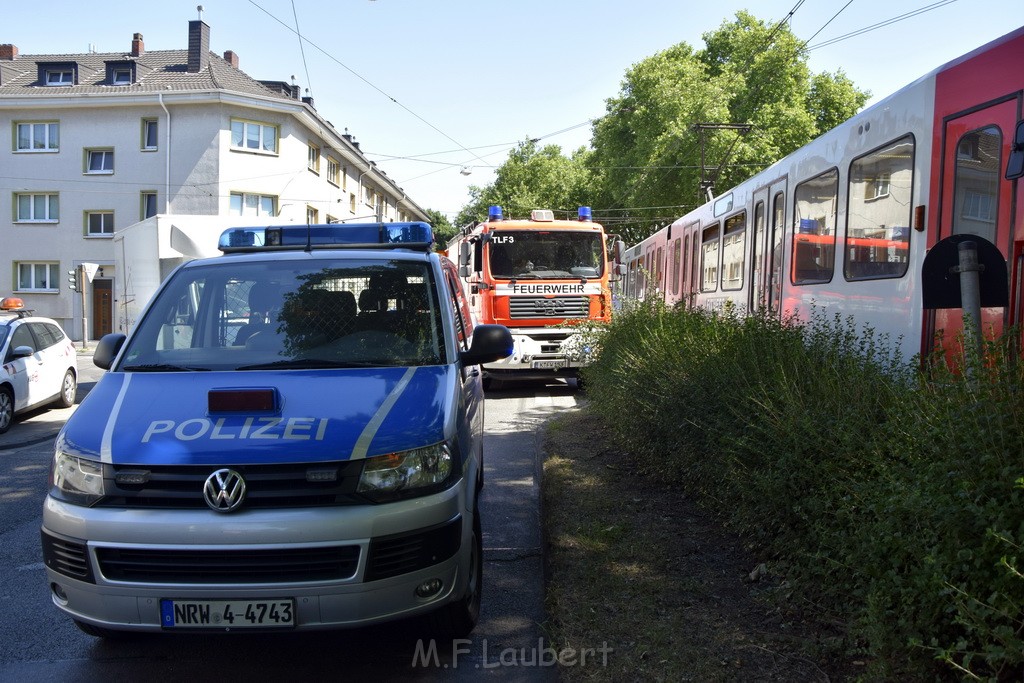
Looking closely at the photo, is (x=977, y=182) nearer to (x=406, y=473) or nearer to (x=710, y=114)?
(x=406, y=473)

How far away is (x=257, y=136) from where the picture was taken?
114 ft

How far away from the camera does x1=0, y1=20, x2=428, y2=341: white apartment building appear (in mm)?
33906

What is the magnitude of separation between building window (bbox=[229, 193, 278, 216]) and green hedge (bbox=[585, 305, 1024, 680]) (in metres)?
29.3

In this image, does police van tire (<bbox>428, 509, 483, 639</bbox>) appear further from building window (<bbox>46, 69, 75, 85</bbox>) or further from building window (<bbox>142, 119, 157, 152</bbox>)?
building window (<bbox>46, 69, 75, 85</bbox>)

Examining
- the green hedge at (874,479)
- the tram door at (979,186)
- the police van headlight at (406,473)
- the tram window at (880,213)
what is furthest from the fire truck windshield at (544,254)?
the police van headlight at (406,473)

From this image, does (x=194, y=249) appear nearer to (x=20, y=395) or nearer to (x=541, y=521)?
(x=20, y=395)

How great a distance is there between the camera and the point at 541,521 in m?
6.45

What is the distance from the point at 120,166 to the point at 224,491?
35431 mm

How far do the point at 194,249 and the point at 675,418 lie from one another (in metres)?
9.89

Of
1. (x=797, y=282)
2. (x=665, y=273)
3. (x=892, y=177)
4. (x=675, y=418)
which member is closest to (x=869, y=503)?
(x=675, y=418)

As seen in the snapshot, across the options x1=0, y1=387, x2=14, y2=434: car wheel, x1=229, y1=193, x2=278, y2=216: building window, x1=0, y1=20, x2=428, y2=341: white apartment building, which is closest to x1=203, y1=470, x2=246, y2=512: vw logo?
x1=0, y1=387, x2=14, y2=434: car wheel

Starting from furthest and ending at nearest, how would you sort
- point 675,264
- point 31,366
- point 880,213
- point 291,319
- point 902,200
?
point 675,264
point 31,366
point 880,213
point 902,200
point 291,319

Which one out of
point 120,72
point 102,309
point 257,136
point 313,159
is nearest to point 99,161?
point 120,72

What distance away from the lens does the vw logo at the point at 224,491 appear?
136 inches
